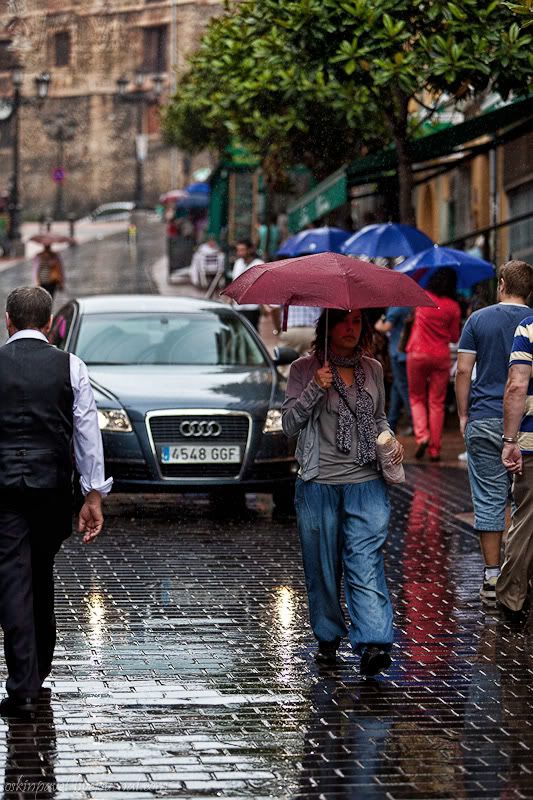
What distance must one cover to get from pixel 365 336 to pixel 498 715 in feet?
5.85

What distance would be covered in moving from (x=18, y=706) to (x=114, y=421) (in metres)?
5.63

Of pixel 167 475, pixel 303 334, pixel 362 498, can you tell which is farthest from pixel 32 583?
pixel 303 334

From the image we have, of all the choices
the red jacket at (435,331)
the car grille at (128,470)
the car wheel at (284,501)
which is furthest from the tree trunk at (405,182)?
the car grille at (128,470)

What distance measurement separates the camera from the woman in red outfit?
1609cm

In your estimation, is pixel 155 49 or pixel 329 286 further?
pixel 155 49

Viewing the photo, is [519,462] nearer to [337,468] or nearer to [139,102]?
[337,468]

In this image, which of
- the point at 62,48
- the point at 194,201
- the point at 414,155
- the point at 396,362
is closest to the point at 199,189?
the point at 194,201

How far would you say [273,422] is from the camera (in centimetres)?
1231

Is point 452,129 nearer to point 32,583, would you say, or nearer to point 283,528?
point 283,528

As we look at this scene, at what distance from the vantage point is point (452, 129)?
1862 centimetres

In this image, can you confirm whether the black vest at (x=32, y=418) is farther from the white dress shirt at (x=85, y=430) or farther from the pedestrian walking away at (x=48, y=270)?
the pedestrian walking away at (x=48, y=270)

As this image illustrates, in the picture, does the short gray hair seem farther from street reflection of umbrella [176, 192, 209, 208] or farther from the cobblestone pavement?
street reflection of umbrella [176, 192, 209, 208]

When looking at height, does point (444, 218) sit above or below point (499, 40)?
below

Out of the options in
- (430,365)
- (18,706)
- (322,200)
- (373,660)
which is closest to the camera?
(18,706)
